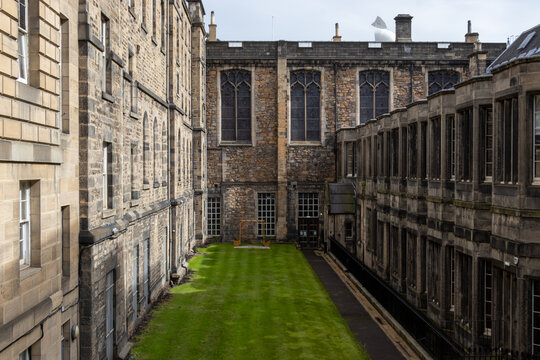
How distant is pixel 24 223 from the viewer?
870 centimetres

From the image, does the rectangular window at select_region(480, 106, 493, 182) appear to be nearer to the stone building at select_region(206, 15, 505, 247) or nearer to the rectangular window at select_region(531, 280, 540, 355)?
the rectangular window at select_region(531, 280, 540, 355)

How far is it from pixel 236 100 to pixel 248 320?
2183cm

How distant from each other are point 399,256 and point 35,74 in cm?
1611

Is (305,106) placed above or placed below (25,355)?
above

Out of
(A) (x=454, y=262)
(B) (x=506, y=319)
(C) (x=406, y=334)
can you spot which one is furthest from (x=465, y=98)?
(C) (x=406, y=334)

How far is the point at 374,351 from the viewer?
1573 cm

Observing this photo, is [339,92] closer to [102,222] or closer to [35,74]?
[102,222]


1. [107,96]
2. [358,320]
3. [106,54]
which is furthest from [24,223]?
[358,320]

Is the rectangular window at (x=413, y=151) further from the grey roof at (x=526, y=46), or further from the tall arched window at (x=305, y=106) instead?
the tall arched window at (x=305, y=106)

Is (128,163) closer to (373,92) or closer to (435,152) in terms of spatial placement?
(435,152)

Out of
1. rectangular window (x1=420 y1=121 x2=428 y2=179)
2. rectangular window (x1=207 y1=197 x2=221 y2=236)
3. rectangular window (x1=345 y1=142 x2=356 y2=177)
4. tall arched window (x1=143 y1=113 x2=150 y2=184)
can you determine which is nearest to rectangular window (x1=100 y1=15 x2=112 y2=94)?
tall arched window (x1=143 y1=113 x2=150 y2=184)

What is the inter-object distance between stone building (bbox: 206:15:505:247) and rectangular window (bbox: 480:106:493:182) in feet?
78.0

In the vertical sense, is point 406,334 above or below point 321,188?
below

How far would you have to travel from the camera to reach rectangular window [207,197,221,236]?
38.4 metres
